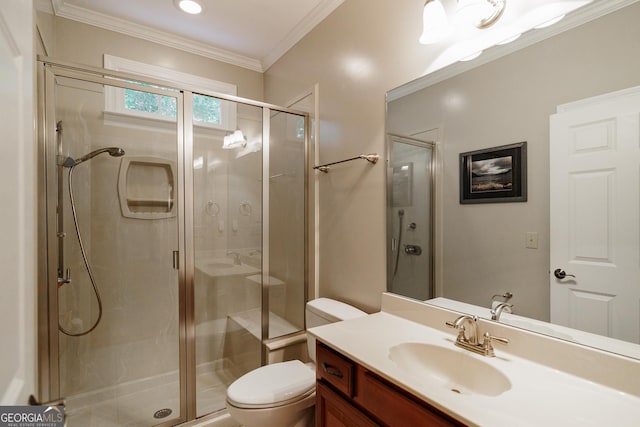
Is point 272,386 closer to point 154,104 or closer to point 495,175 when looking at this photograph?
point 495,175

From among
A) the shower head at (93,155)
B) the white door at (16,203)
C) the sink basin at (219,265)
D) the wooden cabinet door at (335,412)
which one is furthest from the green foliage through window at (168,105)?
the wooden cabinet door at (335,412)

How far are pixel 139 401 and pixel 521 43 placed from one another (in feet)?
9.11

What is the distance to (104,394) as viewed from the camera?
1.87m

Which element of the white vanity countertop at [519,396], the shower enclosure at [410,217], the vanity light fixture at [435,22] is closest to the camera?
the white vanity countertop at [519,396]

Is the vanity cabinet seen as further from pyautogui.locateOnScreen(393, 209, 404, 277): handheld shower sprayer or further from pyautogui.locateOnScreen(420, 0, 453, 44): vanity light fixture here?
pyautogui.locateOnScreen(420, 0, 453, 44): vanity light fixture

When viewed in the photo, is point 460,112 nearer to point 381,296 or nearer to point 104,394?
point 381,296

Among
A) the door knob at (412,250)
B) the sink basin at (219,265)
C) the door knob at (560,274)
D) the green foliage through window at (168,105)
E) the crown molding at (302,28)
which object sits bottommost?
the sink basin at (219,265)

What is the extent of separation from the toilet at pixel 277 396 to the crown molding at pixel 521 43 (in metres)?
1.25

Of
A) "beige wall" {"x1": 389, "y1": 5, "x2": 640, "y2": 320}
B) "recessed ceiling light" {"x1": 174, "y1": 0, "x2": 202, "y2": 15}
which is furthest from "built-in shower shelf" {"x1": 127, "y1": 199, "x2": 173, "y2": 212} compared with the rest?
"beige wall" {"x1": 389, "y1": 5, "x2": 640, "y2": 320}

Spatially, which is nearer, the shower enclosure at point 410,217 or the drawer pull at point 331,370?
the drawer pull at point 331,370

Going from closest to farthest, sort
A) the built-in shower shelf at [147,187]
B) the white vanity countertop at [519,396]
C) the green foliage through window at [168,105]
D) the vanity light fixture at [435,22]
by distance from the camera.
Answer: the white vanity countertop at [519,396]
the vanity light fixture at [435,22]
the green foliage through window at [168,105]
the built-in shower shelf at [147,187]

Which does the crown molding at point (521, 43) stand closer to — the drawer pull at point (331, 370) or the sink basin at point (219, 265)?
the drawer pull at point (331, 370)

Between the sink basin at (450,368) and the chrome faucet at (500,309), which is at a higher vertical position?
the chrome faucet at (500,309)

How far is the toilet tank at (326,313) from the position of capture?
168cm
